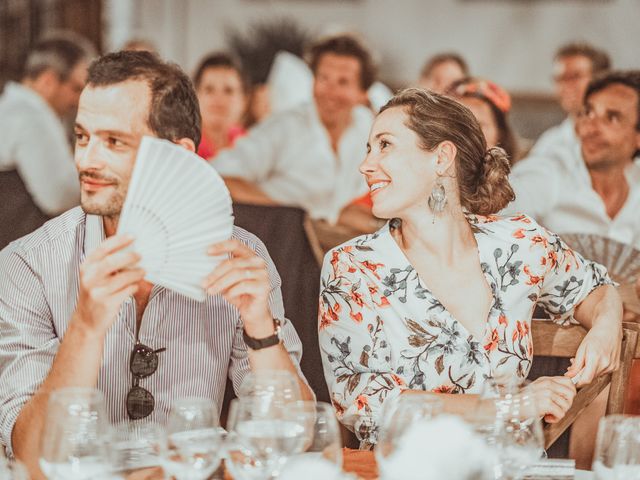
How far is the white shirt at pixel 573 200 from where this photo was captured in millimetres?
3867

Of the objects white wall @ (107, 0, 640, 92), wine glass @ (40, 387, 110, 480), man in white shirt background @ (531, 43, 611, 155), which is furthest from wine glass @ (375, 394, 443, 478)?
white wall @ (107, 0, 640, 92)

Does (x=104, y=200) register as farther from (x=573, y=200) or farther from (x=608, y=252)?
(x=573, y=200)

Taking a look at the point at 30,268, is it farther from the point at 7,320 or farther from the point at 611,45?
the point at 611,45

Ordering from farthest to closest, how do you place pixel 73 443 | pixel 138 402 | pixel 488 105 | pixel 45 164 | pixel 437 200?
pixel 45 164 → pixel 488 105 → pixel 437 200 → pixel 138 402 → pixel 73 443

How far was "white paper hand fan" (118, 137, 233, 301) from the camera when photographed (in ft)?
5.22

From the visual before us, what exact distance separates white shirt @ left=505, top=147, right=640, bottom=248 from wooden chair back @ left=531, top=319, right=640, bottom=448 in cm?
170

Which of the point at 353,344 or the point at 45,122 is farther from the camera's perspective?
the point at 45,122

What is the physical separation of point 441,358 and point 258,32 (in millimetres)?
6402

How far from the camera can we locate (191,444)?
133 cm

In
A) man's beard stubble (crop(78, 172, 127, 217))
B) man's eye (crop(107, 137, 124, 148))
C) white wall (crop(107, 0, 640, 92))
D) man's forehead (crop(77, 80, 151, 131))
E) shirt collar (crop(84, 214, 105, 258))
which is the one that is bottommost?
shirt collar (crop(84, 214, 105, 258))

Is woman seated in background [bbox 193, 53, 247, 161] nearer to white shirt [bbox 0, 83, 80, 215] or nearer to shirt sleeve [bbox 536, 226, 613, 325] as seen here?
Answer: white shirt [bbox 0, 83, 80, 215]

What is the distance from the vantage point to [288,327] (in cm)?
206

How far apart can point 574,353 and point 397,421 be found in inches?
37.0

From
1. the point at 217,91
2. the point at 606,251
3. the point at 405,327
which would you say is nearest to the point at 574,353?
the point at 405,327
